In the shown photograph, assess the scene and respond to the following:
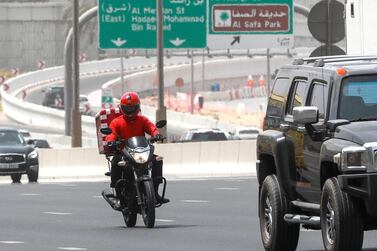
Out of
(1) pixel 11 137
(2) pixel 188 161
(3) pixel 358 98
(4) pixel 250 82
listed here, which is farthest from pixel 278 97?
(4) pixel 250 82

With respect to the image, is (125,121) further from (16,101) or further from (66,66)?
(16,101)

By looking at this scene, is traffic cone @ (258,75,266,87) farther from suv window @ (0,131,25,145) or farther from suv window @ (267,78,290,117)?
suv window @ (267,78,290,117)

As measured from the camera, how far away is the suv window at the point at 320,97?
1517cm

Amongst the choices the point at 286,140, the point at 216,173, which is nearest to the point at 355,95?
the point at 286,140

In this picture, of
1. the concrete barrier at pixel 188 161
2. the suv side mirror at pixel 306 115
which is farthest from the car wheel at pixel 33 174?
the suv side mirror at pixel 306 115

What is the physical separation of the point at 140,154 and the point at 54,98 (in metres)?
92.9

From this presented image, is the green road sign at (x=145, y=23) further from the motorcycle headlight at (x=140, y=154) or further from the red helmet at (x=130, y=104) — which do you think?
the motorcycle headlight at (x=140, y=154)

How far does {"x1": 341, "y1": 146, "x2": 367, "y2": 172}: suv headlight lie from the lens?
13883 mm

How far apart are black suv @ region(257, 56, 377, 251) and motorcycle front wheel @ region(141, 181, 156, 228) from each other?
4.00 m

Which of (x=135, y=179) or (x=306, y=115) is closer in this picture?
(x=306, y=115)

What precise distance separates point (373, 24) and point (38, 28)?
10677cm

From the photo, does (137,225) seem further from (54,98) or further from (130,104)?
(54,98)

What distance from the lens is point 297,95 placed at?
16203mm

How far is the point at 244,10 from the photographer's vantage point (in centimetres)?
6212
